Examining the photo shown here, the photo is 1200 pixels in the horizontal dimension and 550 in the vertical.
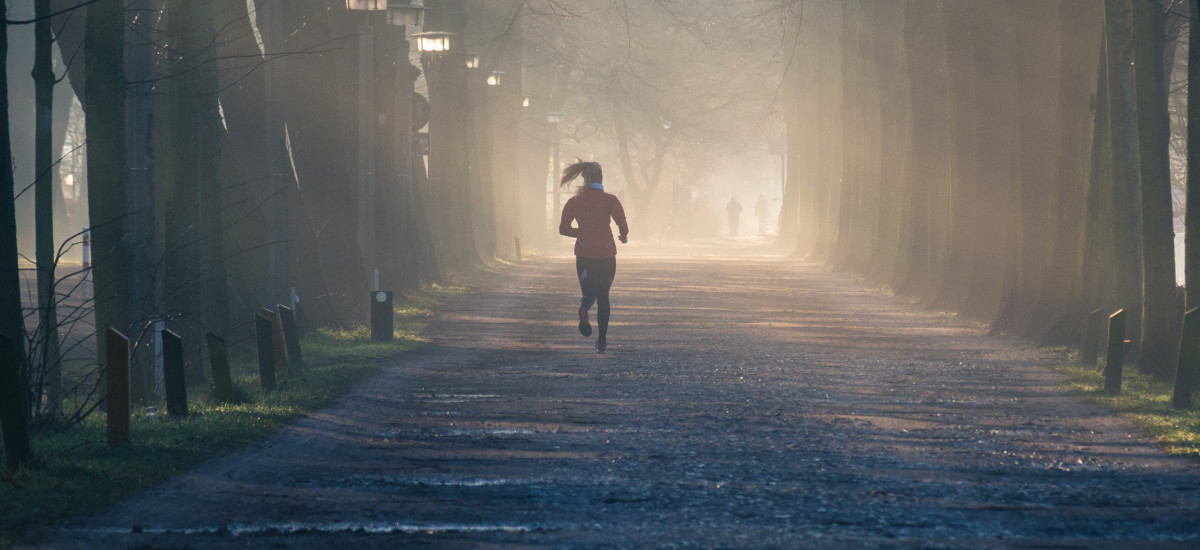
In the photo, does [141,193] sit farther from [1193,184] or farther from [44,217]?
[1193,184]

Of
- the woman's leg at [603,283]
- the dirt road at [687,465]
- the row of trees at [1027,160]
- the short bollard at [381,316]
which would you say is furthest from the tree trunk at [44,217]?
the row of trees at [1027,160]

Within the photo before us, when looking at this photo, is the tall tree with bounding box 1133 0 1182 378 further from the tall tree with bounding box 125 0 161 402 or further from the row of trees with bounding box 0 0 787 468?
the tall tree with bounding box 125 0 161 402

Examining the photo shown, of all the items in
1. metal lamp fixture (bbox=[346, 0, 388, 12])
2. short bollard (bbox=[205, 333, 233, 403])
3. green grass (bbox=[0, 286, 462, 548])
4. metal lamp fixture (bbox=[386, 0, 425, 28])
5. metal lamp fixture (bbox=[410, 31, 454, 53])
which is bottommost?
green grass (bbox=[0, 286, 462, 548])

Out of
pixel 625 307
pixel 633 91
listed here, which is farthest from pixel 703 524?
pixel 633 91

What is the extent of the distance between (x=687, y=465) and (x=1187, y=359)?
14.8 ft

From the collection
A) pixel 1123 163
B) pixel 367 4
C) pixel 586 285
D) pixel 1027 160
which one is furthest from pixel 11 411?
pixel 1027 160

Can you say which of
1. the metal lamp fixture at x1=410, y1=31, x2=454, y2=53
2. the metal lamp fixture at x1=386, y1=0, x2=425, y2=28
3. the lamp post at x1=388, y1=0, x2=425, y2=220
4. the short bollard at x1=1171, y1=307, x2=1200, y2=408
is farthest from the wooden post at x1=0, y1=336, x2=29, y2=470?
the metal lamp fixture at x1=410, y1=31, x2=454, y2=53

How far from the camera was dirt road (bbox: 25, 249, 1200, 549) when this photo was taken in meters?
6.00

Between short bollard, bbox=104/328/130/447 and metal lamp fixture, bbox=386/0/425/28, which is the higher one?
metal lamp fixture, bbox=386/0/425/28

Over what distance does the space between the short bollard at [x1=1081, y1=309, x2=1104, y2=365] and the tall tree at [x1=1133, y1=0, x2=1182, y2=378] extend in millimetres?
952

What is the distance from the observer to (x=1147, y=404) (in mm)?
10289

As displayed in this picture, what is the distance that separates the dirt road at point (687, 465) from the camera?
6.00 m

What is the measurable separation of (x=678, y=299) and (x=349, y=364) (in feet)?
36.7

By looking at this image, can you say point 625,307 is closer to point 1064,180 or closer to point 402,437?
point 1064,180
